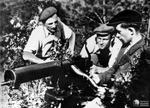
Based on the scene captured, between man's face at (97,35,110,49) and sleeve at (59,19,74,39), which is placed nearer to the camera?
man's face at (97,35,110,49)

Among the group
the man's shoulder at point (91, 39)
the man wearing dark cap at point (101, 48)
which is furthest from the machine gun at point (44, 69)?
the man's shoulder at point (91, 39)

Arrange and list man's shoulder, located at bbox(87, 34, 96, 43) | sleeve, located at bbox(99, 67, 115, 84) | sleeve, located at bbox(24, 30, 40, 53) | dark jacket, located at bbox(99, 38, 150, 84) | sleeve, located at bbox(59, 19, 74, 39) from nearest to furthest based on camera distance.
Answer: dark jacket, located at bbox(99, 38, 150, 84) < sleeve, located at bbox(99, 67, 115, 84) < man's shoulder, located at bbox(87, 34, 96, 43) < sleeve, located at bbox(59, 19, 74, 39) < sleeve, located at bbox(24, 30, 40, 53)

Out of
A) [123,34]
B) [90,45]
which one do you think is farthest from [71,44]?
[123,34]

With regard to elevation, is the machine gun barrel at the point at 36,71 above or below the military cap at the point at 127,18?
below

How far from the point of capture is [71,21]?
17.0 feet

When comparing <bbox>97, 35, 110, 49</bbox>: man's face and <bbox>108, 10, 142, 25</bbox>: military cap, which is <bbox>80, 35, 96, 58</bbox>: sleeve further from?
<bbox>108, 10, 142, 25</bbox>: military cap

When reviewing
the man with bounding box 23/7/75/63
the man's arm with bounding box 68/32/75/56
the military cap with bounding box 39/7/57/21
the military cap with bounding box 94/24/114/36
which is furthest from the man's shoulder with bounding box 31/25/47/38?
the military cap with bounding box 94/24/114/36

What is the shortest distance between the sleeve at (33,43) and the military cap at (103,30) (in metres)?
0.83

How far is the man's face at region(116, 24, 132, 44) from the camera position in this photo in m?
4.95

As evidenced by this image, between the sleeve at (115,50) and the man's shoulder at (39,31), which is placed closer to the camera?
the sleeve at (115,50)

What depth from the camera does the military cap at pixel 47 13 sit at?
527 cm

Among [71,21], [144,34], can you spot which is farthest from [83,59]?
[144,34]

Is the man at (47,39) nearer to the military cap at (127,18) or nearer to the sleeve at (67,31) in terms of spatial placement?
the sleeve at (67,31)

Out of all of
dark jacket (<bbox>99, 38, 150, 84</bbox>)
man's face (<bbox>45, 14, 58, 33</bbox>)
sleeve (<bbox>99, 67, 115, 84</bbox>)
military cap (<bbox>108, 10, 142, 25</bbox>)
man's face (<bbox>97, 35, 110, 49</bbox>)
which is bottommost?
sleeve (<bbox>99, 67, 115, 84</bbox>)
